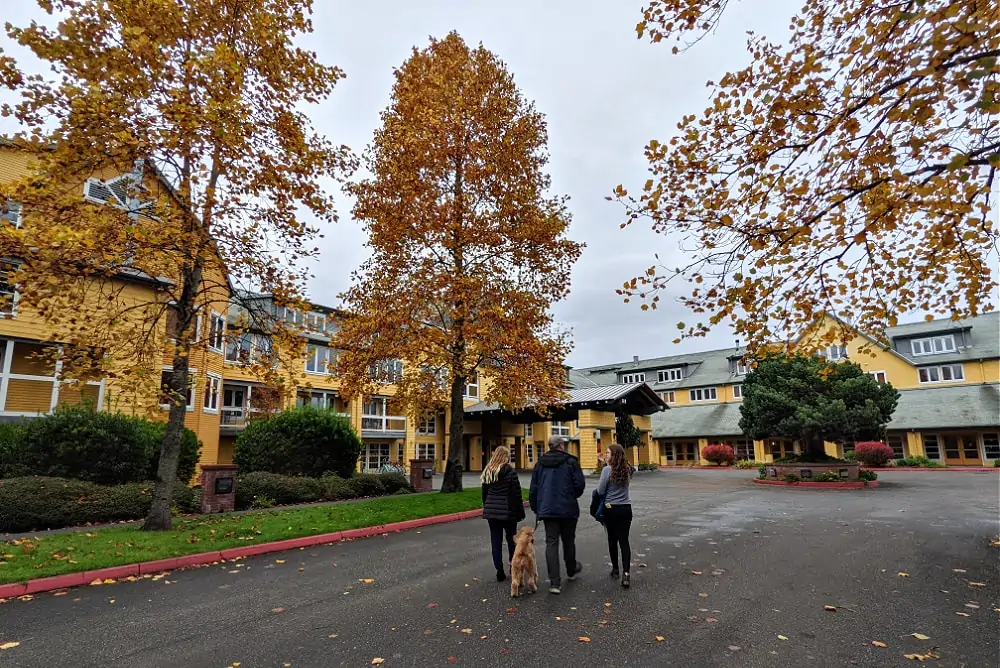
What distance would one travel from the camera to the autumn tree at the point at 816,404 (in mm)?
22688

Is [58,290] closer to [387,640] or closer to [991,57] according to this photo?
[387,640]

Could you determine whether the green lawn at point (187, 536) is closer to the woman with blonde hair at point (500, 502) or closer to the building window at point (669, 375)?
the woman with blonde hair at point (500, 502)

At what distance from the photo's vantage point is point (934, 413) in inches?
1329

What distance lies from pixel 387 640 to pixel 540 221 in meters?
12.6

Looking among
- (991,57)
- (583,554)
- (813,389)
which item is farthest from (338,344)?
(813,389)

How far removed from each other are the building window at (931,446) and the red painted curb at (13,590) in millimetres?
43843

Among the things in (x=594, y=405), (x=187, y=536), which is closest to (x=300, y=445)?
(x=187, y=536)

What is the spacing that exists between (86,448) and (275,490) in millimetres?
4521

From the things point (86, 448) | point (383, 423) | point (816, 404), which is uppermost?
point (816, 404)

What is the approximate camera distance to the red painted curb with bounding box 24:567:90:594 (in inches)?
254

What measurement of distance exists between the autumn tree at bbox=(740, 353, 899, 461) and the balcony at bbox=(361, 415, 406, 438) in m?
21.7

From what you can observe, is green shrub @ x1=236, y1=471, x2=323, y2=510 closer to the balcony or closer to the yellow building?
the balcony

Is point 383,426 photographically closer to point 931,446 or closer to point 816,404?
point 816,404

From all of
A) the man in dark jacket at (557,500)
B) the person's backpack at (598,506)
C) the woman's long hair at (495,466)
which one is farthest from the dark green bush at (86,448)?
the person's backpack at (598,506)
